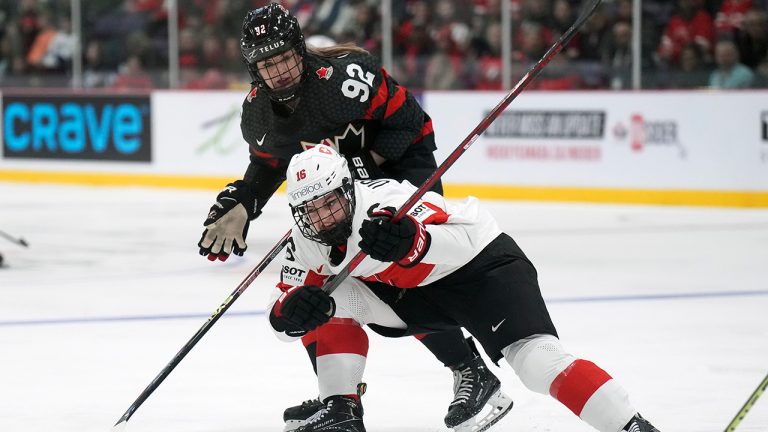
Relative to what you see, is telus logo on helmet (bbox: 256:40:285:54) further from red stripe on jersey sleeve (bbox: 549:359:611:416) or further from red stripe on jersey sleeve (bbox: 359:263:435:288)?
red stripe on jersey sleeve (bbox: 549:359:611:416)

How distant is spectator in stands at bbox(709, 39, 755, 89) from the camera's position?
927 cm

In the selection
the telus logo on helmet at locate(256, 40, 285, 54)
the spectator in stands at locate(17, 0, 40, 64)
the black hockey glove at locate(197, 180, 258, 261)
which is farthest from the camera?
the spectator in stands at locate(17, 0, 40, 64)

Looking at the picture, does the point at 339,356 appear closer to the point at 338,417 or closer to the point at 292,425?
the point at 338,417

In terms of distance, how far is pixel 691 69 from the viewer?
9.50m

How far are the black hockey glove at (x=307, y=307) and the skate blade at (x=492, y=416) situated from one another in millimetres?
578

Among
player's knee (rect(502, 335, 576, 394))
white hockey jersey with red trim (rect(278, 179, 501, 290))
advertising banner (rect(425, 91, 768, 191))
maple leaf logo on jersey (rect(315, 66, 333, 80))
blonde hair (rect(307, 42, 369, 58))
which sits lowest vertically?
advertising banner (rect(425, 91, 768, 191))

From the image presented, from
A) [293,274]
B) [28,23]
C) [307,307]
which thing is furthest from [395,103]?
[28,23]

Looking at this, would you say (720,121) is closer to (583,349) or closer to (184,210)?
(184,210)

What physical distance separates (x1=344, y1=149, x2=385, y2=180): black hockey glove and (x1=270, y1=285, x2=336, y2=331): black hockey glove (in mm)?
679

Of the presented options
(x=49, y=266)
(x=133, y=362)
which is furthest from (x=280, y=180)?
→ (x=49, y=266)

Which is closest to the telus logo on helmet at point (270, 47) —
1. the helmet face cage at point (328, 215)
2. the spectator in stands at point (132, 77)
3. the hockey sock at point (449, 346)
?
the helmet face cage at point (328, 215)

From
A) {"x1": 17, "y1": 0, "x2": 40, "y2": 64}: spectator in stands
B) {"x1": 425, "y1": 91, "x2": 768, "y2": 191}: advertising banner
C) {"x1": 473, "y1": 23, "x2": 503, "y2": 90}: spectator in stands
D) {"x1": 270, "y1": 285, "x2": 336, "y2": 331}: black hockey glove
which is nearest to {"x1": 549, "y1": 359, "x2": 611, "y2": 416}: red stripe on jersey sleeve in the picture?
{"x1": 270, "y1": 285, "x2": 336, "y2": 331}: black hockey glove

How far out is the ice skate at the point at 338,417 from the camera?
10.8 feet

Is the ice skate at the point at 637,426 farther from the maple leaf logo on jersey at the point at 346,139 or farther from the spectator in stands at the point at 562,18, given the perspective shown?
the spectator in stands at the point at 562,18
